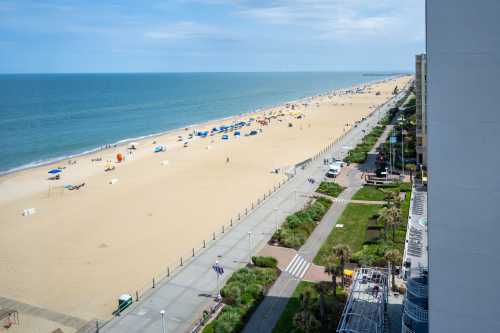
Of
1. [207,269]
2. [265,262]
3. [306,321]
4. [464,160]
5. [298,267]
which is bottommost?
[298,267]

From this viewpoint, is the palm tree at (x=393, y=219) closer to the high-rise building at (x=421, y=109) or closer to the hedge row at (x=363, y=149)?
the high-rise building at (x=421, y=109)

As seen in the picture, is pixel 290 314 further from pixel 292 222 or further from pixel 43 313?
pixel 43 313

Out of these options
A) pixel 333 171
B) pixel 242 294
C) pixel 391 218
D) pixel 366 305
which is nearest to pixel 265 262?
pixel 242 294

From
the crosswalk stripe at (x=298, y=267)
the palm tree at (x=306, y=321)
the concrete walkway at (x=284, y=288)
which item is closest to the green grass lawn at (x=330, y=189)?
the concrete walkway at (x=284, y=288)

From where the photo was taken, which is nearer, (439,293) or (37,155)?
(439,293)

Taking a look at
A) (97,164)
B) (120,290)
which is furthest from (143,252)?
(97,164)

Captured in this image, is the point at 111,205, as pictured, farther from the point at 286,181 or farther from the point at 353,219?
the point at 353,219
